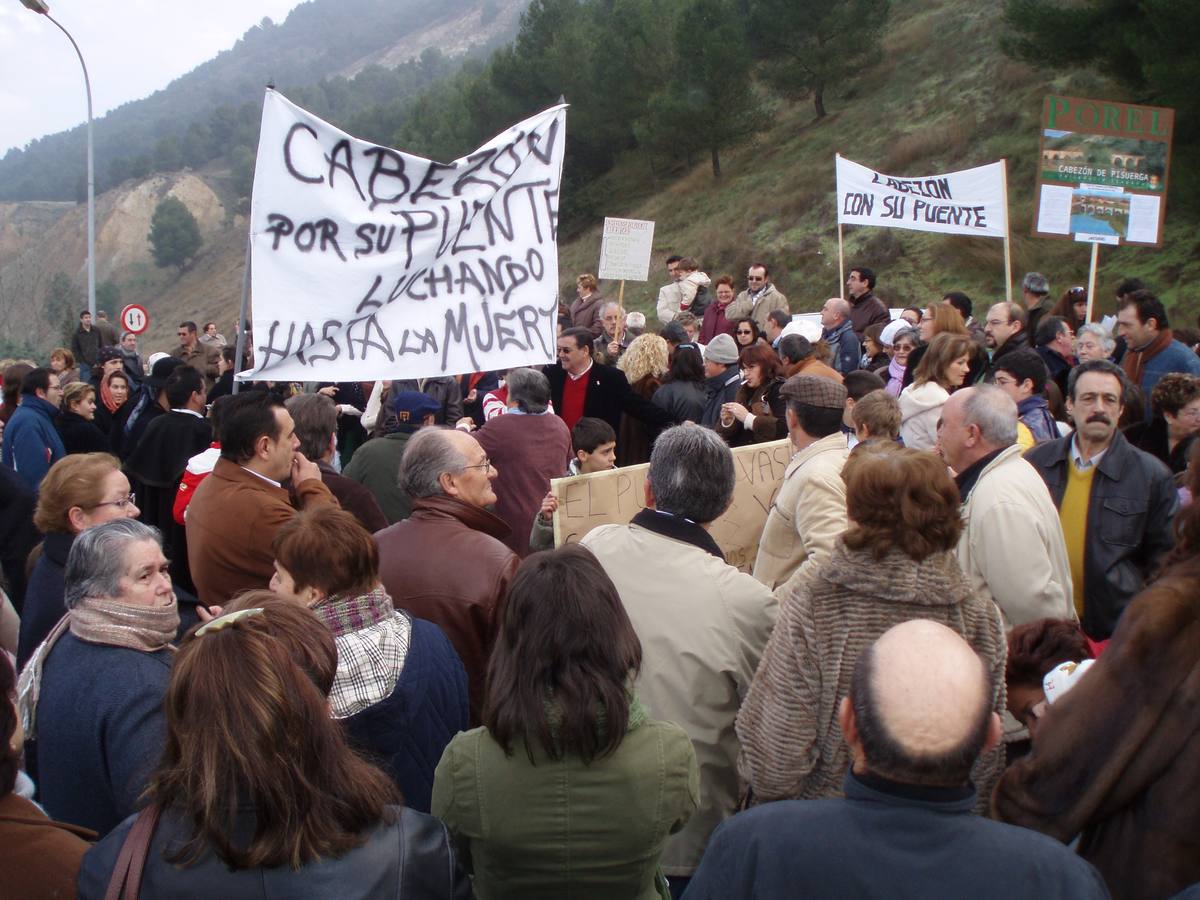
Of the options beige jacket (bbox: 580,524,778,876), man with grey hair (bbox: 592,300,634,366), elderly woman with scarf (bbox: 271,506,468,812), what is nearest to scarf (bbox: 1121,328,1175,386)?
man with grey hair (bbox: 592,300,634,366)

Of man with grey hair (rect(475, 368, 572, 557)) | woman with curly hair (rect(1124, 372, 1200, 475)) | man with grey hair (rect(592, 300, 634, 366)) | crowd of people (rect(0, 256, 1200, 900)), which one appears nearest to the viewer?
crowd of people (rect(0, 256, 1200, 900))

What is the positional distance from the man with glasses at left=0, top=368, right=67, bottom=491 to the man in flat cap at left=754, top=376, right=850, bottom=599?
5.23 meters

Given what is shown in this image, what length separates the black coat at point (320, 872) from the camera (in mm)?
1782

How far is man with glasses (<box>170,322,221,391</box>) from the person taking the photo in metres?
11.3

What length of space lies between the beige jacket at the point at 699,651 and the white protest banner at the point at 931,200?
347 inches

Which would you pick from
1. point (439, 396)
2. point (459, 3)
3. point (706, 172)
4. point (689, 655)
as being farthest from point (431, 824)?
point (459, 3)

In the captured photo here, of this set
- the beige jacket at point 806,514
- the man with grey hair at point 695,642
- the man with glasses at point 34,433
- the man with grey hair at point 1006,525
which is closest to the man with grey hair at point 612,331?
the man with glasses at point 34,433

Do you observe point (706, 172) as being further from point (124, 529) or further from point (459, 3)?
point (459, 3)

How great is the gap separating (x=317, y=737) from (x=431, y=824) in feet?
0.93

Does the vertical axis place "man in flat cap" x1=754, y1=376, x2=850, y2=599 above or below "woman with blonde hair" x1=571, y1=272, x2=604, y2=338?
below

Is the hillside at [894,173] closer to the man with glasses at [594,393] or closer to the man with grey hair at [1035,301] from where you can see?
the man with grey hair at [1035,301]

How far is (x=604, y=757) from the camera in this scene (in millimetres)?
2264

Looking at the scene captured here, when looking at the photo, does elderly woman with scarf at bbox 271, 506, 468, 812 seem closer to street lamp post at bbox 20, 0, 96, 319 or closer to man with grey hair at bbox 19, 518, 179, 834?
man with grey hair at bbox 19, 518, 179, 834

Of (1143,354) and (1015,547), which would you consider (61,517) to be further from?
(1143,354)
